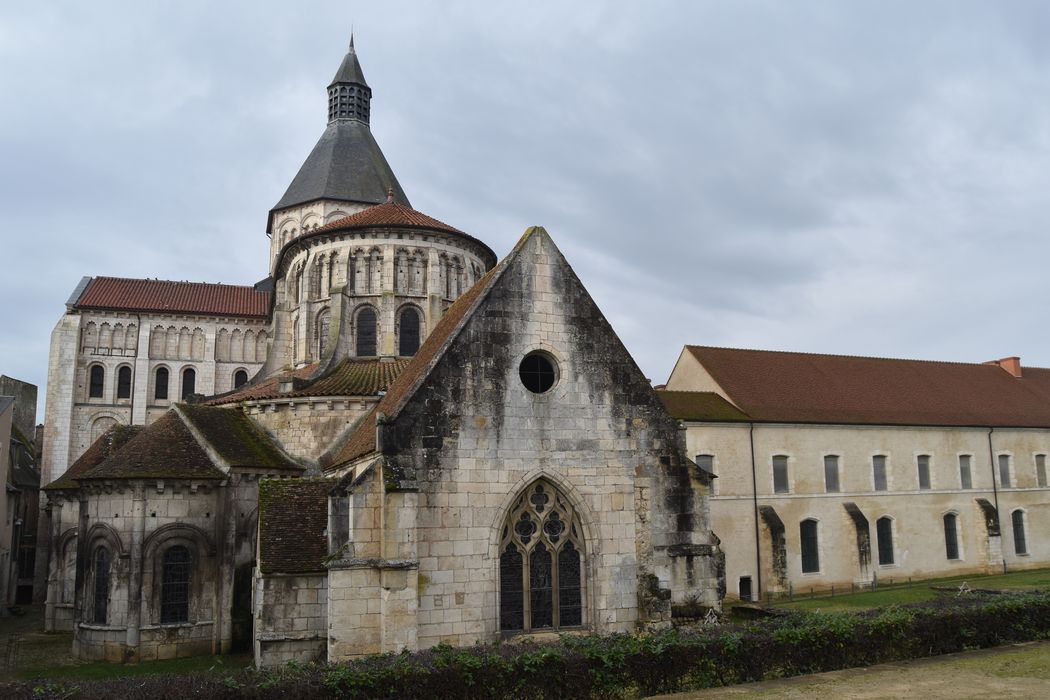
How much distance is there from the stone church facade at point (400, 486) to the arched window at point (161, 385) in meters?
21.8

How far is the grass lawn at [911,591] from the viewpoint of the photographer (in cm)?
2934

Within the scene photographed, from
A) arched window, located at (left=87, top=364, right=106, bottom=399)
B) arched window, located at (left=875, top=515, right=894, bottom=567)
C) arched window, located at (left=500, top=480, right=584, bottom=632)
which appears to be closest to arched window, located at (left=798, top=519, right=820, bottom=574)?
arched window, located at (left=875, top=515, right=894, bottom=567)

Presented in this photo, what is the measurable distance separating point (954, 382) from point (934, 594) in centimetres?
1556

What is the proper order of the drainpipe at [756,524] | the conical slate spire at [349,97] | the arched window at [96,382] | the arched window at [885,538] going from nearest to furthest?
the drainpipe at [756,524] < the arched window at [885,538] < the arched window at [96,382] < the conical slate spire at [349,97]

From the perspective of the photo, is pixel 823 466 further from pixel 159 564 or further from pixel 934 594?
pixel 159 564

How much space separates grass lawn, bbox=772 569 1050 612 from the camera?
29344 millimetres

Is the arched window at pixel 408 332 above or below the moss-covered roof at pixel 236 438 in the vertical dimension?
above

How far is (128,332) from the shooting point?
50906 millimetres

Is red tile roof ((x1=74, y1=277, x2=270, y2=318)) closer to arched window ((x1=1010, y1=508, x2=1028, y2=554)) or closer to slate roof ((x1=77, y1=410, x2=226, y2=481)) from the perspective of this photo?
slate roof ((x1=77, y1=410, x2=226, y2=481))

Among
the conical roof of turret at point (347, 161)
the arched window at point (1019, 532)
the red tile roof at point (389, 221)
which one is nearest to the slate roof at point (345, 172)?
the conical roof of turret at point (347, 161)

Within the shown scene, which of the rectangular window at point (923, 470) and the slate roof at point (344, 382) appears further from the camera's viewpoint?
the rectangular window at point (923, 470)

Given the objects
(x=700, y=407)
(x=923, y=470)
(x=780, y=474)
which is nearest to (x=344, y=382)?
(x=700, y=407)

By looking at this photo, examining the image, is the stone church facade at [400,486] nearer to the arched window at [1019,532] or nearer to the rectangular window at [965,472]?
the rectangular window at [965,472]

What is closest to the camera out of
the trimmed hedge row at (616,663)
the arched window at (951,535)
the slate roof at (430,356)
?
the trimmed hedge row at (616,663)
